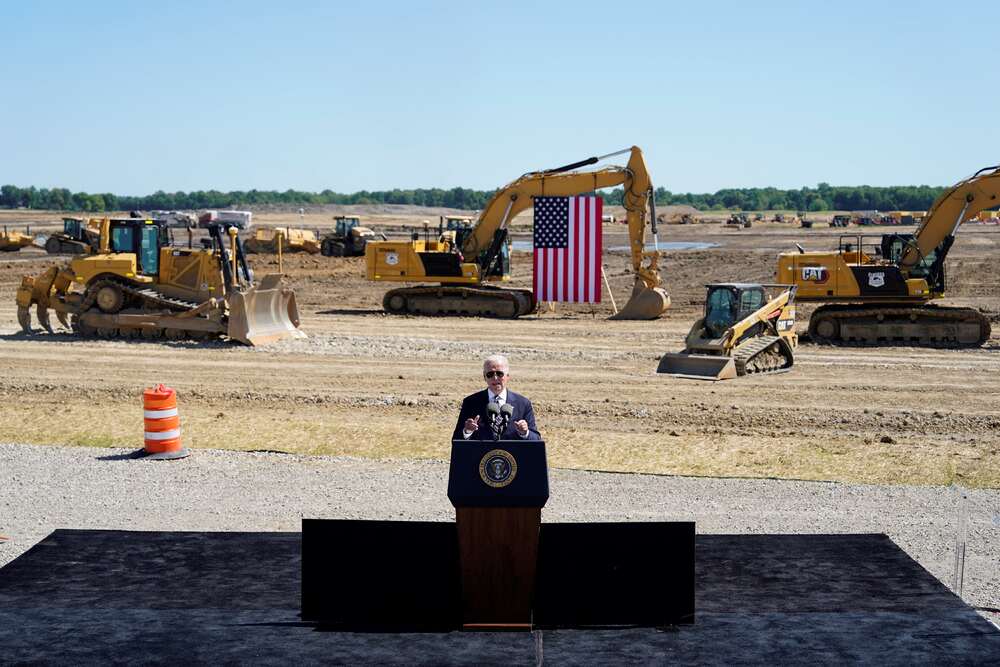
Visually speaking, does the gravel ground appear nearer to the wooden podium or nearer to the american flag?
the wooden podium

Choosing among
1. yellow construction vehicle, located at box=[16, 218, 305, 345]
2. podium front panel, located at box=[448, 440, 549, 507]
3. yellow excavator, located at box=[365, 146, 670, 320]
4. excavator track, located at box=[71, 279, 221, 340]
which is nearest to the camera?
podium front panel, located at box=[448, 440, 549, 507]

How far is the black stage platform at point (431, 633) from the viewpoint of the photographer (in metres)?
8.53

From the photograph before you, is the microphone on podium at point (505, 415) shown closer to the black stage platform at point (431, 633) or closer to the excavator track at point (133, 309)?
the black stage platform at point (431, 633)

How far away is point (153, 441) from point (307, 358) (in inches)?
374

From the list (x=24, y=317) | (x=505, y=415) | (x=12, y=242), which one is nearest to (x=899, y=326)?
(x=24, y=317)

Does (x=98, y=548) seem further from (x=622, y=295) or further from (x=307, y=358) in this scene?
(x=622, y=295)

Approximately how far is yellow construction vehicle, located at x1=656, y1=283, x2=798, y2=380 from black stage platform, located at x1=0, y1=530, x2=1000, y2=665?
11325 millimetres

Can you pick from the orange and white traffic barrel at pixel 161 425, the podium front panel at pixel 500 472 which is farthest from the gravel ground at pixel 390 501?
the podium front panel at pixel 500 472

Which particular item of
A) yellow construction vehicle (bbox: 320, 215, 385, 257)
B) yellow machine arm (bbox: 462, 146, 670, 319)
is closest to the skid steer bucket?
yellow machine arm (bbox: 462, 146, 670, 319)

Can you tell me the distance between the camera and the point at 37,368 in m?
24.2

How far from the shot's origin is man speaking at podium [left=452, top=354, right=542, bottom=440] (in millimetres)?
8672

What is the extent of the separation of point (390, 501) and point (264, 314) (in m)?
14.7

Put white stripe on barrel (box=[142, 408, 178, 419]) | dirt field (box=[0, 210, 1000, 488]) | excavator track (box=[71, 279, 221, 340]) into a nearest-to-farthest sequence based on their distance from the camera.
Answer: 1. white stripe on barrel (box=[142, 408, 178, 419])
2. dirt field (box=[0, 210, 1000, 488])
3. excavator track (box=[71, 279, 221, 340])

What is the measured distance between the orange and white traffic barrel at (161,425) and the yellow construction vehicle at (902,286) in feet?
55.5
